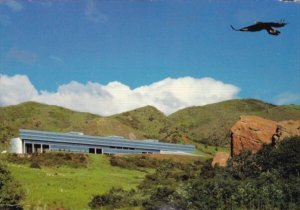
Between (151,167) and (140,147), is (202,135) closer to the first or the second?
(140,147)

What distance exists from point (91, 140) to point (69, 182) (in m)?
32.5

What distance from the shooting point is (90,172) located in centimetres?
6575

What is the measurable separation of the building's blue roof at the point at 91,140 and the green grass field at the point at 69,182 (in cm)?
968

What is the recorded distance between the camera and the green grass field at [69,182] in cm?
4476

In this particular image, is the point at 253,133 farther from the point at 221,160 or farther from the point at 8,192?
the point at 8,192

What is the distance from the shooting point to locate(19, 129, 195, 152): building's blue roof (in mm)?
78688

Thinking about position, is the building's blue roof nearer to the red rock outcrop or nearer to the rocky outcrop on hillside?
the red rock outcrop

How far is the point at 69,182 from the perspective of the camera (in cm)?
5469

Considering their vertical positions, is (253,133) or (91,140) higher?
(91,140)

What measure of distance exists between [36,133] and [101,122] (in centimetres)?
7960

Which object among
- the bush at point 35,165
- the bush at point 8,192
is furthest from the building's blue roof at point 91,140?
the bush at point 8,192

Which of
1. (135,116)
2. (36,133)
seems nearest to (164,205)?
(36,133)

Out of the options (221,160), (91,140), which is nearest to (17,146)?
(91,140)

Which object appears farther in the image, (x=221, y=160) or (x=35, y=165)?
(x=35, y=165)
